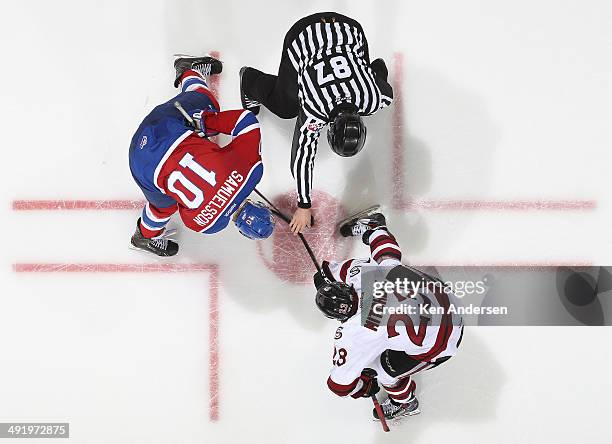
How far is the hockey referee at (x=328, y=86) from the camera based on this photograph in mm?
3090

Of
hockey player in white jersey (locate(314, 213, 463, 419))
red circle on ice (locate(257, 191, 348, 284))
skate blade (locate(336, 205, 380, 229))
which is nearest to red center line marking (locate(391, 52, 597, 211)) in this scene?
skate blade (locate(336, 205, 380, 229))

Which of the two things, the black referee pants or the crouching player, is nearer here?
the crouching player

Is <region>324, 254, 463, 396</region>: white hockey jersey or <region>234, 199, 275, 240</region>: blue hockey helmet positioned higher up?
<region>234, 199, 275, 240</region>: blue hockey helmet

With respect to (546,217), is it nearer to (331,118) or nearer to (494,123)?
(494,123)

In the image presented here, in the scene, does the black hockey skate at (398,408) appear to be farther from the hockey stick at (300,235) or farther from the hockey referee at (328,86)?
the hockey referee at (328,86)

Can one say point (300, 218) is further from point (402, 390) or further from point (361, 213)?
point (402, 390)

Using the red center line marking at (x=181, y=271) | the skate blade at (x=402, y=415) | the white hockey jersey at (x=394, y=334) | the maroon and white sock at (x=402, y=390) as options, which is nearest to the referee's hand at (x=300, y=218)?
the white hockey jersey at (x=394, y=334)

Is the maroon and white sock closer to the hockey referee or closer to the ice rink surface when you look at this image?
the ice rink surface

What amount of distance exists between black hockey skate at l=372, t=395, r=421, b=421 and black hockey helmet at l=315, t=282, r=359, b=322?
3.87ft

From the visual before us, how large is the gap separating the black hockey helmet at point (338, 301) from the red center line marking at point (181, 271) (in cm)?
124

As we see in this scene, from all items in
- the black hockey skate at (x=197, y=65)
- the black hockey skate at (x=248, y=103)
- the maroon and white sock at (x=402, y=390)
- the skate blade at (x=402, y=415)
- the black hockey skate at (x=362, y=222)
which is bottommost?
the skate blade at (x=402, y=415)

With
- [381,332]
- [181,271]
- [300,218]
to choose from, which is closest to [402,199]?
[300,218]

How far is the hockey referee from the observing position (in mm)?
3090

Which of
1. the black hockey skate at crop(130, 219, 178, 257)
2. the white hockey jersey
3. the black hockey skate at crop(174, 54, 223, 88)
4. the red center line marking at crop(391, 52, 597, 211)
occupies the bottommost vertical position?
the white hockey jersey
